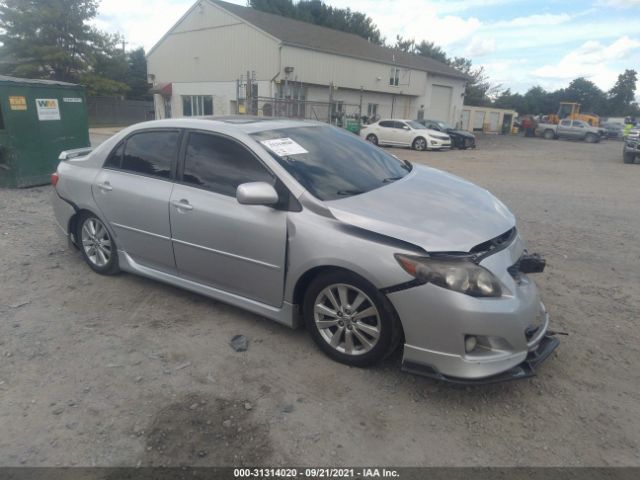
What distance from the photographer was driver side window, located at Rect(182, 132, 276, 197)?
347 cm

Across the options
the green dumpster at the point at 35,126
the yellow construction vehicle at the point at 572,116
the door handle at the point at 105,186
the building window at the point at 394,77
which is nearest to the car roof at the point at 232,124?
the door handle at the point at 105,186

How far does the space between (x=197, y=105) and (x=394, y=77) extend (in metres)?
14.8

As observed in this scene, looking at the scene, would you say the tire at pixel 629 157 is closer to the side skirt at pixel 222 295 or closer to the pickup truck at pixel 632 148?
the pickup truck at pixel 632 148

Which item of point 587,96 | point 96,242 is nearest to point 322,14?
point 587,96

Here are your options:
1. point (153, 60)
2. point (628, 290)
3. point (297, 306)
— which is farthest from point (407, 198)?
point (153, 60)

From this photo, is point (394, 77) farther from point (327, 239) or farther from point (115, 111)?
point (327, 239)

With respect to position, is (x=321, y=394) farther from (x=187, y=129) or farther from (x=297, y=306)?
(x=187, y=129)

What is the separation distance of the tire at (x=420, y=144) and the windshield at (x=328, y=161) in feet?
61.2

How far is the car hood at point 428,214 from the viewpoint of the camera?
2.84m

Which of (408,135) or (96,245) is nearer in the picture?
(96,245)

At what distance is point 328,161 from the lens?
366 cm

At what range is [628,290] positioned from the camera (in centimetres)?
450

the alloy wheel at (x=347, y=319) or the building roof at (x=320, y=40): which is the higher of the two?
the building roof at (x=320, y=40)

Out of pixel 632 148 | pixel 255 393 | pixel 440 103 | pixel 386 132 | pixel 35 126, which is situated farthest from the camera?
pixel 440 103
